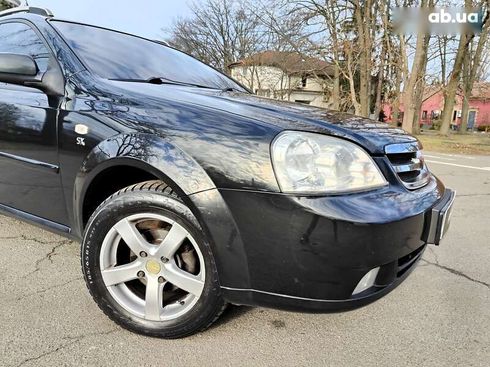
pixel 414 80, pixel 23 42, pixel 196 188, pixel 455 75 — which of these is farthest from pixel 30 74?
pixel 455 75

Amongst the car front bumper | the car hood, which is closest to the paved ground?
the car front bumper

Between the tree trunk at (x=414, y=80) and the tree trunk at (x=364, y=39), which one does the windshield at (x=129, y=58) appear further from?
the tree trunk at (x=364, y=39)

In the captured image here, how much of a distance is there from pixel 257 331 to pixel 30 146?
64.4 inches

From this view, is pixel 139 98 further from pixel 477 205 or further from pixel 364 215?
pixel 477 205

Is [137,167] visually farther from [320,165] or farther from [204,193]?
[320,165]

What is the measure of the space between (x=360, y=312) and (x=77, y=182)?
1.70 metres

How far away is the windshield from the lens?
245 centimetres

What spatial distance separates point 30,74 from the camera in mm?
2246

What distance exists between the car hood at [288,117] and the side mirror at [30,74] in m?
0.33

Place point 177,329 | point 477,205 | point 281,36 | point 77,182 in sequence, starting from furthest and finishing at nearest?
point 281,36
point 477,205
point 77,182
point 177,329

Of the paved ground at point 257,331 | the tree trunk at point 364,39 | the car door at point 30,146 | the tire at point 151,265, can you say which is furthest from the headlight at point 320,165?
the tree trunk at point 364,39

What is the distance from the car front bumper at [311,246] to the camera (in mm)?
1630

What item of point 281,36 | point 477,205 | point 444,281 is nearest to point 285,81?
point 281,36

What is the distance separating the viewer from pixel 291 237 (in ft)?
5.41
